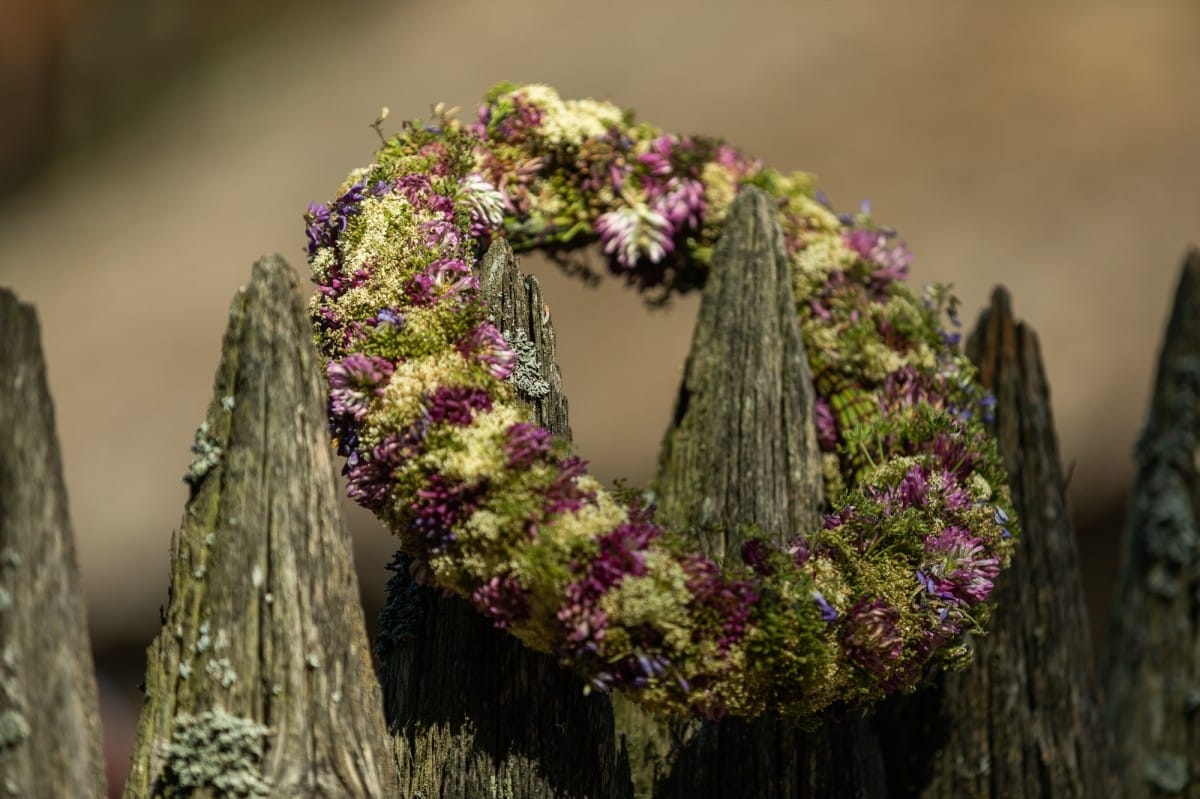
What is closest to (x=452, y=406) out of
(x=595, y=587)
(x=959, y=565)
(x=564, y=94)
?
(x=595, y=587)

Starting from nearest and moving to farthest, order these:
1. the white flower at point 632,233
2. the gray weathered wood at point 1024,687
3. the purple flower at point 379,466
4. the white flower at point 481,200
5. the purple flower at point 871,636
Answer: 1. the purple flower at point 379,466
2. the purple flower at point 871,636
3. the white flower at point 481,200
4. the gray weathered wood at point 1024,687
5. the white flower at point 632,233

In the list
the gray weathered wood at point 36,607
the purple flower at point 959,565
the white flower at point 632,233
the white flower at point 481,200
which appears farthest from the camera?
the white flower at point 632,233

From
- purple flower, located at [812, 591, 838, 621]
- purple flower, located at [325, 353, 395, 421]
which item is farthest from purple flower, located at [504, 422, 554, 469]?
purple flower, located at [812, 591, 838, 621]

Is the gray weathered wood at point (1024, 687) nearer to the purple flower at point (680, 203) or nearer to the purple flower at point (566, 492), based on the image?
the purple flower at point (680, 203)

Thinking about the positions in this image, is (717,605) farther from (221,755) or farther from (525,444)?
(221,755)

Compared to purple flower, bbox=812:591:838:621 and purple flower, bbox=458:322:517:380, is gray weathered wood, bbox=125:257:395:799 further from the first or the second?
purple flower, bbox=812:591:838:621

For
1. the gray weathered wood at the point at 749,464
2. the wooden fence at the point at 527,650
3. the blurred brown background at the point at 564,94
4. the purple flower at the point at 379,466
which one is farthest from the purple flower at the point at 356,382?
the blurred brown background at the point at 564,94
